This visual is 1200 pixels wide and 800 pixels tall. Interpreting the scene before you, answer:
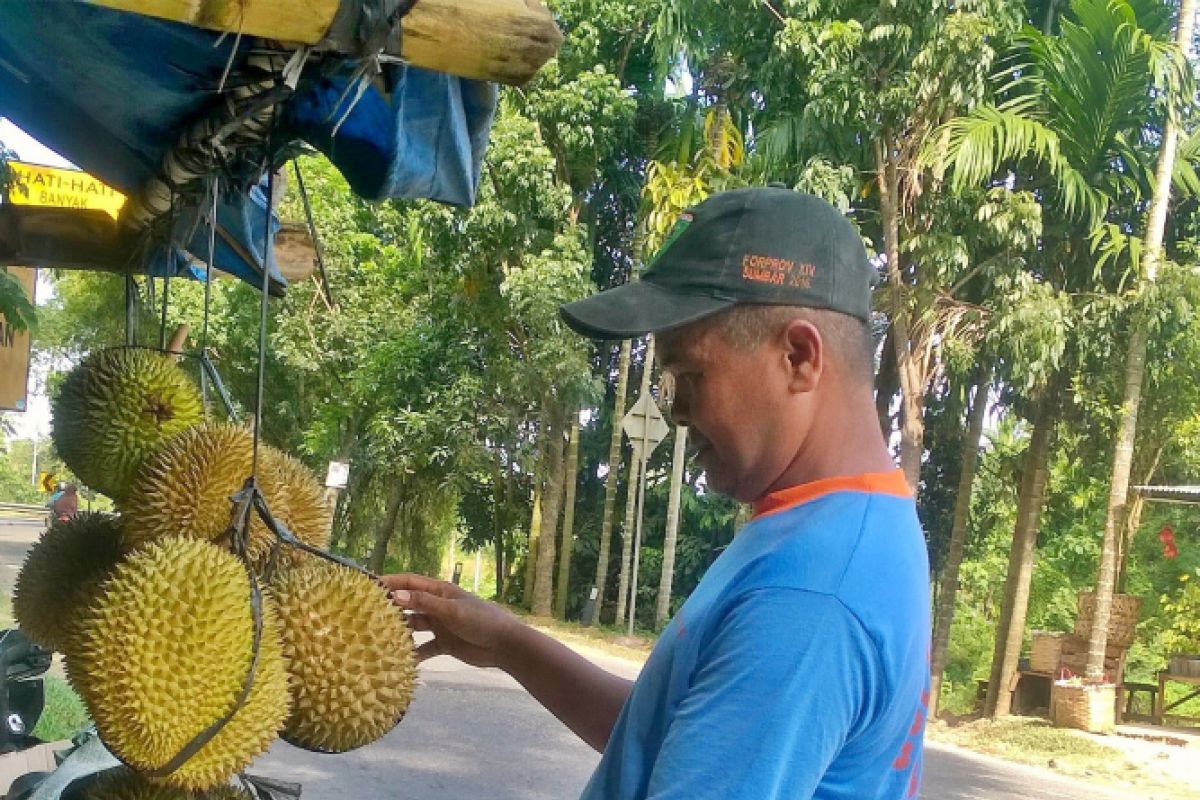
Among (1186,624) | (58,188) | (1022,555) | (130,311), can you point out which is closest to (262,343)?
(130,311)

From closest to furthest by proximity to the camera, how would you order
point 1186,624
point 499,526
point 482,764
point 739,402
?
1. point 739,402
2. point 482,764
3. point 1186,624
4. point 499,526

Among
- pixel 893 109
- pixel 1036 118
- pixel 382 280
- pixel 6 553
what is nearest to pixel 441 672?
pixel 893 109

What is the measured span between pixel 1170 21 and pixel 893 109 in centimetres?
296

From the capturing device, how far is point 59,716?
5859 millimetres

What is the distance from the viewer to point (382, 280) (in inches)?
667

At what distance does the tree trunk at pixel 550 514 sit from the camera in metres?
14.4

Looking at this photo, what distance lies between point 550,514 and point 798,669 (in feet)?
44.7

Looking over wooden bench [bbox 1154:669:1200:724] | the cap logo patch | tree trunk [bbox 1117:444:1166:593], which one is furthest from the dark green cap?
tree trunk [bbox 1117:444:1166:593]

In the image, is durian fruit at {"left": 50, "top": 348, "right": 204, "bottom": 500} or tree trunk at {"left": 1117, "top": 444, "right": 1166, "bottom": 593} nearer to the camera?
durian fruit at {"left": 50, "top": 348, "right": 204, "bottom": 500}

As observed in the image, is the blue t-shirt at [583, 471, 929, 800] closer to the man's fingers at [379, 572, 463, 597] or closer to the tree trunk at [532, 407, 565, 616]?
the man's fingers at [379, 572, 463, 597]

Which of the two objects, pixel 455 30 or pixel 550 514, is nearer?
pixel 455 30

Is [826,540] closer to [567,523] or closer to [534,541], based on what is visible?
[567,523]

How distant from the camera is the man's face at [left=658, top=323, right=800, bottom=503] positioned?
49.1 inches

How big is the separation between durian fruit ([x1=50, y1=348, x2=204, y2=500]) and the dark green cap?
0.76 meters
